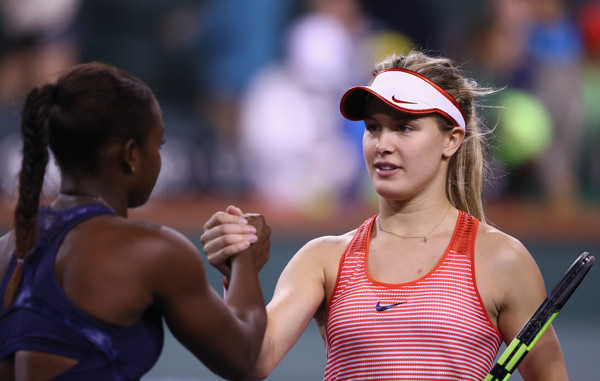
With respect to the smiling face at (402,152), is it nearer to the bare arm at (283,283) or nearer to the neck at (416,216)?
the neck at (416,216)

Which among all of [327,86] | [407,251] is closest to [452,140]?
[407,251]

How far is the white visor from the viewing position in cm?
278

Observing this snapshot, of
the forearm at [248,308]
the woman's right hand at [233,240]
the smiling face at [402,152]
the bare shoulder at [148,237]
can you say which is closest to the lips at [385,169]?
the smiling face at [402,152]

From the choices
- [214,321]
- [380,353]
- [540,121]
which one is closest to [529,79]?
[540,121]

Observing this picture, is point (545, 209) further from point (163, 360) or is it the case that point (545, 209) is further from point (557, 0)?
point (163, 360)

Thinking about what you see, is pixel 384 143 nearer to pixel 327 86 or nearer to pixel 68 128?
pixel 68 128

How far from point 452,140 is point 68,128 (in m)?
1.23

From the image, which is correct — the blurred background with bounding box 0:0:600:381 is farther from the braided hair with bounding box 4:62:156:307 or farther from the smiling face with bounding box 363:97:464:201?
the braided hair with bounding box 4:62:156:307

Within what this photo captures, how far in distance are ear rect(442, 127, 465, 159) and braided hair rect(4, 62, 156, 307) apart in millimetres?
1044

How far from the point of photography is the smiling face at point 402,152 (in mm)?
2824

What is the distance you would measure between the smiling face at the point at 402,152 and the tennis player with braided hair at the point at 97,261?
731mm

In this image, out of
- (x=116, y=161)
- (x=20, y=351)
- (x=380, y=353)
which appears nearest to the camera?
(x=20, y=351)

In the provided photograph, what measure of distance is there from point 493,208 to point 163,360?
278cm

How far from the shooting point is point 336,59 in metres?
7.53
